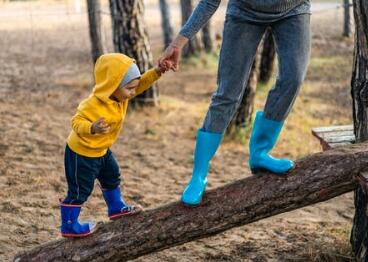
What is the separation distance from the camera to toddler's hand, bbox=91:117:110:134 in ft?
→ 10.2

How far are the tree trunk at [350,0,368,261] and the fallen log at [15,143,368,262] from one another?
0.23 metres

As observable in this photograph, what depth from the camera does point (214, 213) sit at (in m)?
3.47

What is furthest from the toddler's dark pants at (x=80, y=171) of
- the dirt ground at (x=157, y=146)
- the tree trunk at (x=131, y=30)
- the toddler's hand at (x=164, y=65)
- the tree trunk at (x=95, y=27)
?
the tree trunk at (x=95, y=27)

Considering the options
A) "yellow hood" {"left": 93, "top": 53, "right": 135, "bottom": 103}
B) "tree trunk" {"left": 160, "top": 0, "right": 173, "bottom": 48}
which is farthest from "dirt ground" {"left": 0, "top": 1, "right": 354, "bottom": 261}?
"yellow hood" {"left": 93, "top": 53, "right": 135, "bottom": 103}

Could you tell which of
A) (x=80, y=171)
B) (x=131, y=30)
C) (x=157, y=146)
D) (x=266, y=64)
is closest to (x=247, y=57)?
(x=80, y=171)

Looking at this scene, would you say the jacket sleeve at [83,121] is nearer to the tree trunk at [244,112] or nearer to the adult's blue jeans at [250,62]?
the adult's blue jeans at [250,62]

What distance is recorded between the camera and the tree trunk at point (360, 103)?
3.73 meters

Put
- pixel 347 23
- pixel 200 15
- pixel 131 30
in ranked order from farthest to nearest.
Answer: pixel 347 23, pixel 131 30, pixel 200 15

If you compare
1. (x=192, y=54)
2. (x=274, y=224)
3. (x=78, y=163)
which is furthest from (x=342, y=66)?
(x=78, y=163)

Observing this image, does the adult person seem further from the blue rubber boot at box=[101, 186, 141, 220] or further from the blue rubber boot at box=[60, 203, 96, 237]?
the blue rubber boot at box=[60, 203, 96, 237]

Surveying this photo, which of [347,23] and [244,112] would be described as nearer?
[244,112]

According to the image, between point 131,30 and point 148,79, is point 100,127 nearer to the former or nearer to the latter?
point 148,79

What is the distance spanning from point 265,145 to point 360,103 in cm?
78

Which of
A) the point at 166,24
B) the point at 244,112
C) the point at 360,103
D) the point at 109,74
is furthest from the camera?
the point at 166,24
